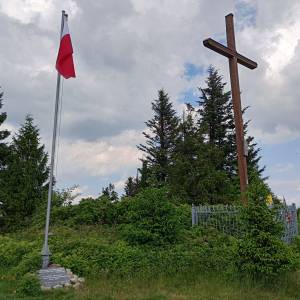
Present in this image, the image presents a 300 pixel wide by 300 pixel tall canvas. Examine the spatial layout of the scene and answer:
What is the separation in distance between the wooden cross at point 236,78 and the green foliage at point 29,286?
19.7ft

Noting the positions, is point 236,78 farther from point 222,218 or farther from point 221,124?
point 221,124

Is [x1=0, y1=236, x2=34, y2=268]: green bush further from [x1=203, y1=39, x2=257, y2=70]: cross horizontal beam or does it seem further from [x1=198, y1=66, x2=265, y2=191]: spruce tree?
[x1=198, y1=66, x2=265, y2=191]: spruce tree

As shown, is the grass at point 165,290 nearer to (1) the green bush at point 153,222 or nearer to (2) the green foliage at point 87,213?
(1) the green bush at point 153,222

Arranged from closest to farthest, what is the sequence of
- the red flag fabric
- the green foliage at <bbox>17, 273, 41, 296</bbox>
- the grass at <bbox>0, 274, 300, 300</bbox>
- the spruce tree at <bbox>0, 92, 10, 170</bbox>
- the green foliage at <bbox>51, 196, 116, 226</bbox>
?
1. the grass at <bbox>0, 274, 300, 300</bbox>
2. the green foliage at <bbox>17, 273, 41, 296</bbox>
3. the red flag fabric
4. the green foliage at <bbox>51, 196, 116, 226</bbox>
5. the spruce tree at <bbox>0, 92, 10, 170</bbox>

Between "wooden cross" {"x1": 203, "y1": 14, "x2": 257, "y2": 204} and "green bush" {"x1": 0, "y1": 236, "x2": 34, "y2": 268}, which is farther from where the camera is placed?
"wooden cross" {"x1": 203, "y1": 14, "x2": 257, "y2": 204}

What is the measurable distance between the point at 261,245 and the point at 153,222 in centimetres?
288

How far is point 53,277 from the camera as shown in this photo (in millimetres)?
8461

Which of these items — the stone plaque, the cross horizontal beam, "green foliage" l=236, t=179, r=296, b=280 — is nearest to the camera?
"green foliage" l=236, t=179, r=296, b=280

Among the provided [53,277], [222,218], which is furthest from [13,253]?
[222,218]

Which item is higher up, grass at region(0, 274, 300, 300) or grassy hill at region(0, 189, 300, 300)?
grassy hill at region(0, 189, 300, 300)

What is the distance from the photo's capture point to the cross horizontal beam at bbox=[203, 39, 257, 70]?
38.3ft

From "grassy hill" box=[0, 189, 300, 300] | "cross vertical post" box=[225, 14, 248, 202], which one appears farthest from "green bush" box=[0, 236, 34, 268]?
"cross vertical post" box=[225, 14, 248, 202]

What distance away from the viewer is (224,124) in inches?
1180

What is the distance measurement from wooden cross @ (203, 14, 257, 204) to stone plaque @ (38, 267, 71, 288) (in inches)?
213
